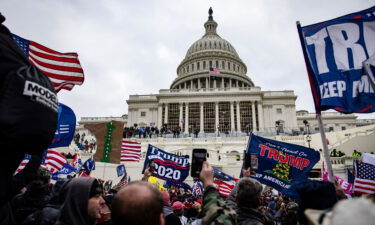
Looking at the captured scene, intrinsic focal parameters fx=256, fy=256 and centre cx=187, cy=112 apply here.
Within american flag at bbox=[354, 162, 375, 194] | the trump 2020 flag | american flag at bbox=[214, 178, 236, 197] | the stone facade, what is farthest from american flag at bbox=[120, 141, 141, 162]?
the stone facade

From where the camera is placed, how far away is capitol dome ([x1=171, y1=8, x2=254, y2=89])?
63844 mm

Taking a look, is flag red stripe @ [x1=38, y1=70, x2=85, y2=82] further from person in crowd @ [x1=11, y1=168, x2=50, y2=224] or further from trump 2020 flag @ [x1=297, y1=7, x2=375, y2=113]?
trump 2020 flag @ [x1=297, y1=7, x2=375, y2=113]

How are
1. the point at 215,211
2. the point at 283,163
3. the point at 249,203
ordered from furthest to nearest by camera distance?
the point at 283,163 < the point at 249,203 < the point at 215,211

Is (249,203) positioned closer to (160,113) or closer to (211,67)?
(160,113)

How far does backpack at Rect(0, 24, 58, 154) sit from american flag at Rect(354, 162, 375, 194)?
26.9 ft

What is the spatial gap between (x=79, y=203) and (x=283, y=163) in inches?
209

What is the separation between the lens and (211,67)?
202ft

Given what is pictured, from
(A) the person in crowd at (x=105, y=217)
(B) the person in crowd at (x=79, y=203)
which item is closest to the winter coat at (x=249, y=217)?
(B) the person in crowd at (x=79, y=203)

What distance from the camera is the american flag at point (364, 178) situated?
714 centimetres

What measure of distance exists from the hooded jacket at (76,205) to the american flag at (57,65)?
4.64 metres

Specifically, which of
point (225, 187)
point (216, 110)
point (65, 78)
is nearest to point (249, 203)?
point (65, 78)

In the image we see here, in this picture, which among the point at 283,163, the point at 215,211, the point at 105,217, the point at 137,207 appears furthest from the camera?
the point at 283,163

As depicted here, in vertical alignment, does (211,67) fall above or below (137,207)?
above

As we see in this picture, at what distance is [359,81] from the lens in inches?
202
